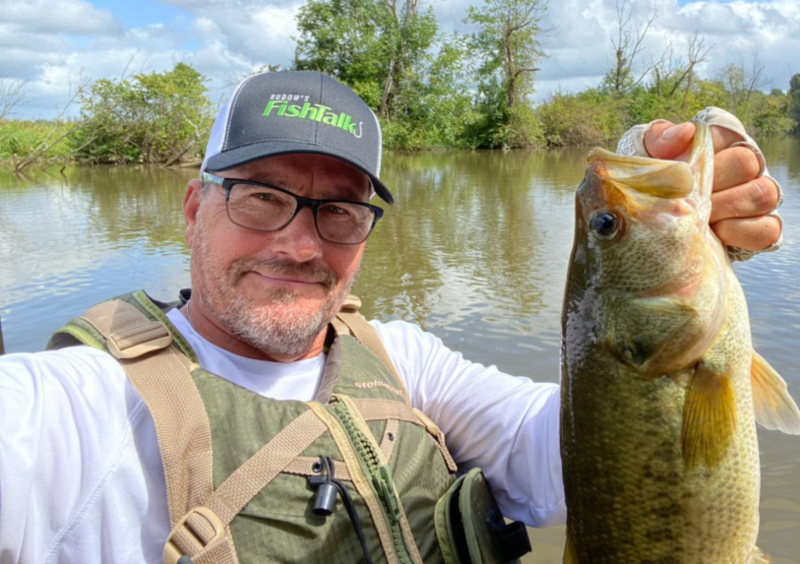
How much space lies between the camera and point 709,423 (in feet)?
5.60

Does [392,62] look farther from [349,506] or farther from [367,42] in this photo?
[349,506]

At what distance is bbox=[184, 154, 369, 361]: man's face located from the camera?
2.25 metres

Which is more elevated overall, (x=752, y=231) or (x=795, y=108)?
(x=795, y=108)

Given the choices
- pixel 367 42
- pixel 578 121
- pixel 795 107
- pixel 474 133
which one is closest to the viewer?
pixel 367 42

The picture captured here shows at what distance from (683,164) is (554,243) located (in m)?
9.09

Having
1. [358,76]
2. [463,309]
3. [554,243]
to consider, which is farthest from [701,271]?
[358,76]

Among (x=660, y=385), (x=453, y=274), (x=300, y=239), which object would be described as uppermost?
(x=300, y=239)

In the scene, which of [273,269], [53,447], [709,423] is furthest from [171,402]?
[709,423]

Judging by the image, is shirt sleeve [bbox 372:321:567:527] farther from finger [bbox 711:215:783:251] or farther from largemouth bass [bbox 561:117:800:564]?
finger [bbox 711:215:783:251]

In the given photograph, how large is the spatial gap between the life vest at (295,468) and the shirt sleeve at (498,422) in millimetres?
200

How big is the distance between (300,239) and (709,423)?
4.56 ft

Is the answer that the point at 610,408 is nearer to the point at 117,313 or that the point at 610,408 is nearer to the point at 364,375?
the point at 364,375

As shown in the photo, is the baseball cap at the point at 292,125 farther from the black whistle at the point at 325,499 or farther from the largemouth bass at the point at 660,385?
the black whistle at the point at 325,499

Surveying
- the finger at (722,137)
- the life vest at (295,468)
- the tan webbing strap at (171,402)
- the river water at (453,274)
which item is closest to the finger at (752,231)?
the finger at (722,137)
